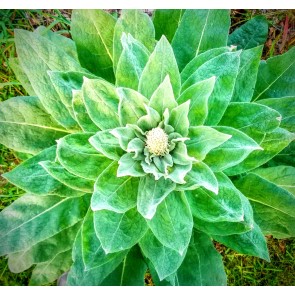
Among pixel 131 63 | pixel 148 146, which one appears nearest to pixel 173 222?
pixel 148 146

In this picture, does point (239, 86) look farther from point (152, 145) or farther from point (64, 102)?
point (64, 102)

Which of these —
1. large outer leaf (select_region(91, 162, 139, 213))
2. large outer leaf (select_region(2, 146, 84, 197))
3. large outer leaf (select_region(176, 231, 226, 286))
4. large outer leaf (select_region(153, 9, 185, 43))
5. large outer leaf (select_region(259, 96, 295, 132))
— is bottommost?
large outer leaf (select_region(176, 231, 226, 286))

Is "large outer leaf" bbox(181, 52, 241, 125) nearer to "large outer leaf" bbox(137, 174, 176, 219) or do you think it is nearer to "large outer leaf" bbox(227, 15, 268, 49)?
"large outer leaf" bbox(137, 174, 176, 219)

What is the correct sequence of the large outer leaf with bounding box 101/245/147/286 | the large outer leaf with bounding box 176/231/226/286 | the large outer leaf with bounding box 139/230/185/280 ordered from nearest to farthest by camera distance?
the large outer leaf with bounding box 139/230/185/280, the large outer leaf with bounding box 176/231/226/286, the large outer leaf with bounding box 101/245/147/286

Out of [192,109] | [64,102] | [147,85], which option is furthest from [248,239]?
Answer: [64,102]

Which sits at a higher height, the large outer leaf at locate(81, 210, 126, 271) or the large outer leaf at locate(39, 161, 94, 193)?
the large outer leaf at locate(39, 161, 94, 193)

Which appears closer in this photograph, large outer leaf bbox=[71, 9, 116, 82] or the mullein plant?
the mullein plant

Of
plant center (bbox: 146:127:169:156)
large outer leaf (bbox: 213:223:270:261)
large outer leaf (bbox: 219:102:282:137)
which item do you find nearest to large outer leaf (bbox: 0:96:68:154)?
plant center (bbox: 146:127:169:156)

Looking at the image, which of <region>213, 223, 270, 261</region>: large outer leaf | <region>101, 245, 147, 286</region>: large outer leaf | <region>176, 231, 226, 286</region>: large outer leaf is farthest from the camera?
<region>101, 245, 147, 286</region>: large outer leaf
